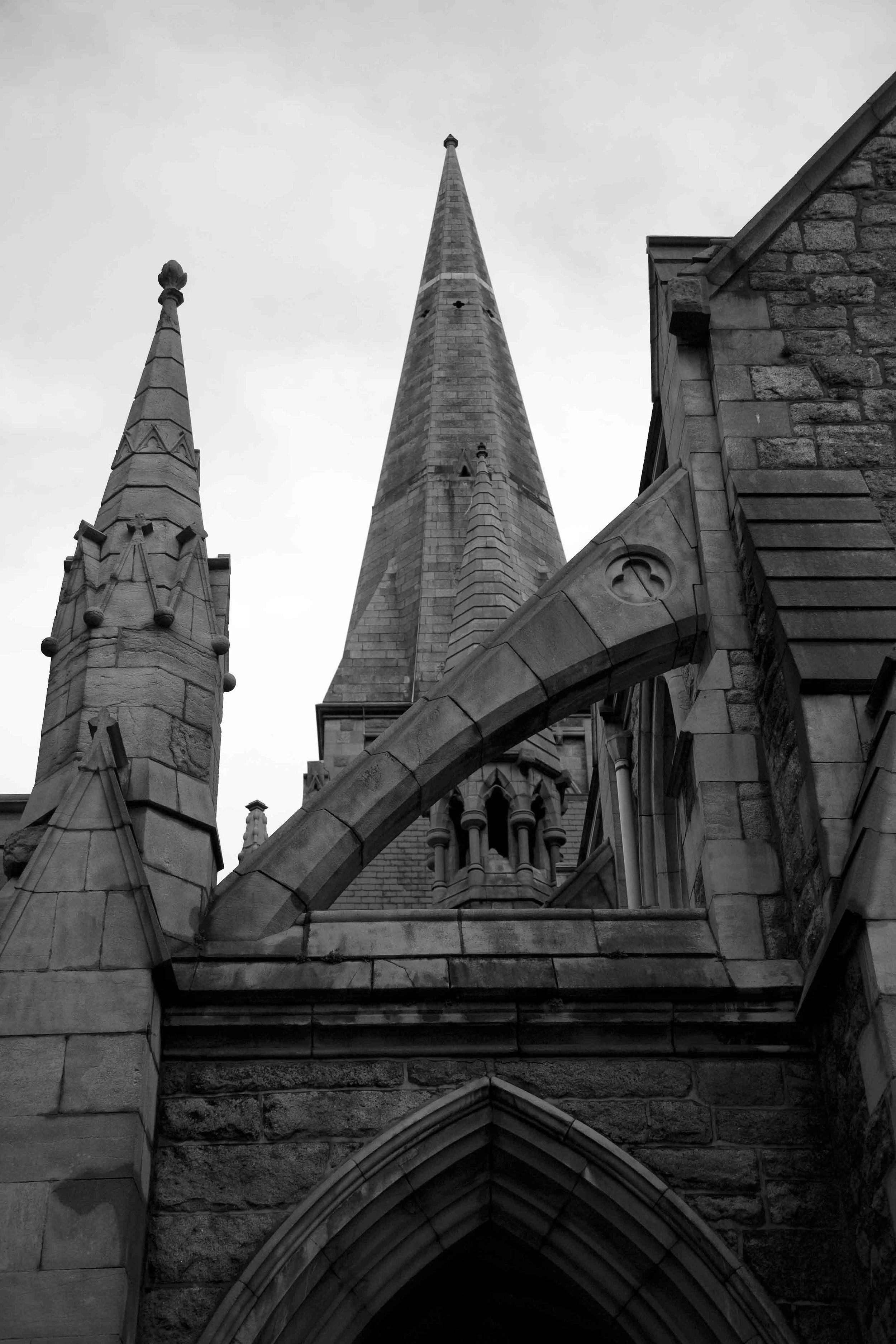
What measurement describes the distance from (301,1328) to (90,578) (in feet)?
11.2

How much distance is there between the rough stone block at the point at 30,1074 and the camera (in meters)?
5.91

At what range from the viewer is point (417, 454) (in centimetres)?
3588

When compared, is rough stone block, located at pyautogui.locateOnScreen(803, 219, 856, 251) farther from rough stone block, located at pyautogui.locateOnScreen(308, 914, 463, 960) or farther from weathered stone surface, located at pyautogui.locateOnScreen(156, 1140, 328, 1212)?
weathered stone surface, located at pyautogui.locateOnScreen(156, 1140, 328, 1212)

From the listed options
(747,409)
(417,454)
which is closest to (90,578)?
(747,409)

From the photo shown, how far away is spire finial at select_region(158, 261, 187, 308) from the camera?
9.30m

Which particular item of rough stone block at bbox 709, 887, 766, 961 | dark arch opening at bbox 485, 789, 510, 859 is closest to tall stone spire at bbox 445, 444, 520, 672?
dark arch opening at bbox 485, 789, 510, 859

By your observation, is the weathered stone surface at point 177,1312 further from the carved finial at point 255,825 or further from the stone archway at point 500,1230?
the carved finial at point 255,825

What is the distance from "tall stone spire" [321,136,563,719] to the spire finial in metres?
19.1

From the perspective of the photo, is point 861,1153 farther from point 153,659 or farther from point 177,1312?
point 153,659

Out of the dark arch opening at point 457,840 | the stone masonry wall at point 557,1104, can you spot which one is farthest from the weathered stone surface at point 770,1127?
the dark arch opening at point 457,840

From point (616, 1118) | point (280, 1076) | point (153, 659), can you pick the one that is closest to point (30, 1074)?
point (280, 1076)

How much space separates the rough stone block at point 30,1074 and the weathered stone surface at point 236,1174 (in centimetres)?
55

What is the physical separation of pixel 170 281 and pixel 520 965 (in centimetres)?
461

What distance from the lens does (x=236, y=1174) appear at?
6.22 metres
